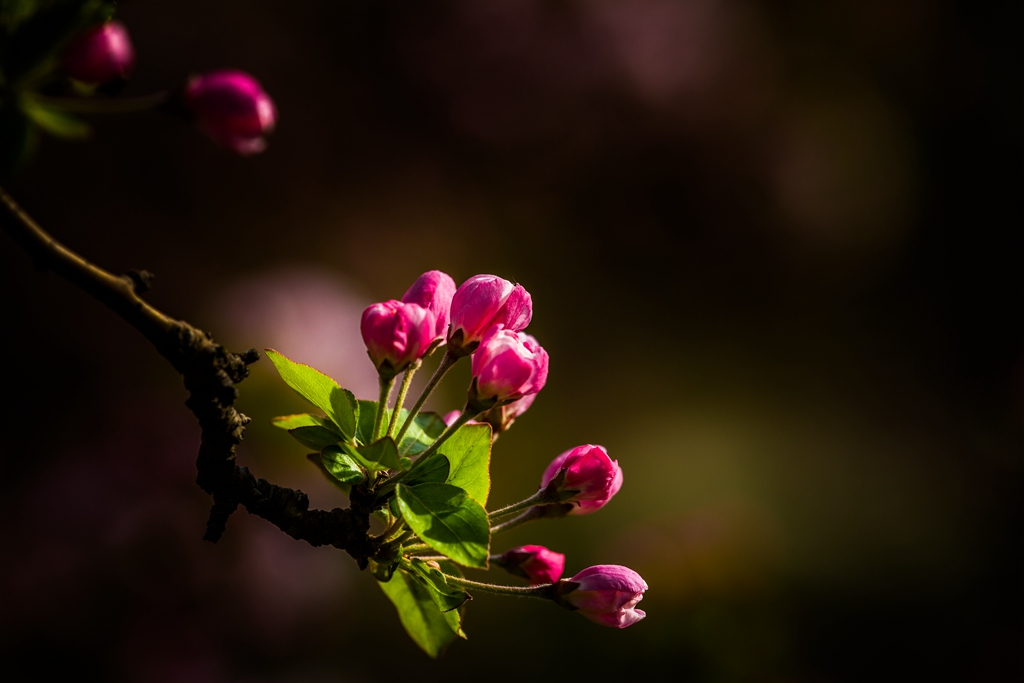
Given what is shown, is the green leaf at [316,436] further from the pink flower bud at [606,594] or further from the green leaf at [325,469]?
the pink flower bud at [606,594]

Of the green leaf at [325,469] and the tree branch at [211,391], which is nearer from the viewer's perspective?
the tree branch at [211,391]

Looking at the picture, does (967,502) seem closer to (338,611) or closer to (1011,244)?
(1011,244)

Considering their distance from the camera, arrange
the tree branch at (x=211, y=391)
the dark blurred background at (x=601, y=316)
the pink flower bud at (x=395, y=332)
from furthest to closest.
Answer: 1. the dark blurred background at (x=601, y=316)
2. the pink flower bud at (x=395, y=332)
3. the tree branch at (x=211, y=391)

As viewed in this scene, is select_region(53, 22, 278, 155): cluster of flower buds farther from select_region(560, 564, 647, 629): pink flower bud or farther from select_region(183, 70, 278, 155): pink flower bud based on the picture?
select_region(560, 564, 647, 629): pink flower bud

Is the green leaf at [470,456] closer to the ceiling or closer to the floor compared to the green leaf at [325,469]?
closer to the ceiling

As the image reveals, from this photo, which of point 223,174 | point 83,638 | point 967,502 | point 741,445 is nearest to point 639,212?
point 741,445

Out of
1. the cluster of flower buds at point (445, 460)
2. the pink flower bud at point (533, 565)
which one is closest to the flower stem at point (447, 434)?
the cluster of flower buds at point (445, 460)

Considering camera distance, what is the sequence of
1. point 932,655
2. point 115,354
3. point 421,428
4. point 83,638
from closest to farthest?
point 421,428 < point 83,638 < point 115,354 < point 932,655

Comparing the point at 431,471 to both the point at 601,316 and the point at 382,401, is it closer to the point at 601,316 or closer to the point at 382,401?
the point at 382,401
